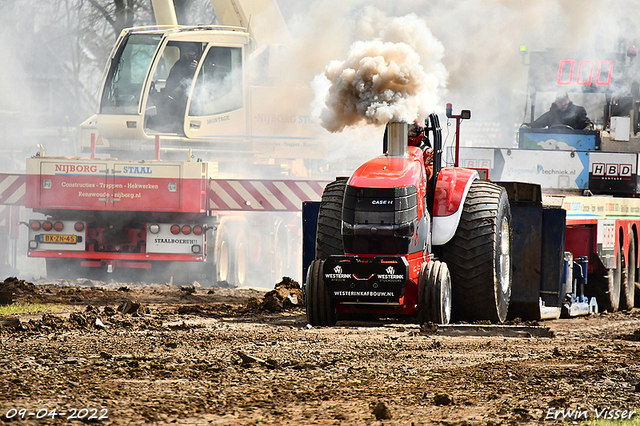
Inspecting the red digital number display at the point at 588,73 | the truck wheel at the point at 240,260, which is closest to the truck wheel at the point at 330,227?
the truck wheel at the point at 240,260

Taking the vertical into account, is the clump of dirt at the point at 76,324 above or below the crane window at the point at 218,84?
below

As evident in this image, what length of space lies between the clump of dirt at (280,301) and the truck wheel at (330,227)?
175 cm

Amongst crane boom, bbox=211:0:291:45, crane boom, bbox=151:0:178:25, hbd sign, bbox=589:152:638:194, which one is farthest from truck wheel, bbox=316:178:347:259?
crane boom, bbox=151:0:178:25

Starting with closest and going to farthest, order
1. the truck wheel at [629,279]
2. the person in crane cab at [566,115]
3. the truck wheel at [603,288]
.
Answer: the truck wheel at [603,288] → the truck wheel at [629,279] → the person in crane cab at [566,115]

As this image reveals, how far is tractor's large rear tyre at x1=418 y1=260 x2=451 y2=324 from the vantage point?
7.56 metres

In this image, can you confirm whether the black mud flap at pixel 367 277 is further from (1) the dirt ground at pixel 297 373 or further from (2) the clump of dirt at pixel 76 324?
(2) the clump of dirt at pixel 76 324

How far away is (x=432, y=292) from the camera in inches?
298

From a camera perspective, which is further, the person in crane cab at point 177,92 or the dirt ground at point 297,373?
the person in crane cab at point 177,92

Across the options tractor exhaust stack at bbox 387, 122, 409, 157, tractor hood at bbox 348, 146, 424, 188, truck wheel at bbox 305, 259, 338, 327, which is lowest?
truck wheel at bbox 305, 259, 338, 327

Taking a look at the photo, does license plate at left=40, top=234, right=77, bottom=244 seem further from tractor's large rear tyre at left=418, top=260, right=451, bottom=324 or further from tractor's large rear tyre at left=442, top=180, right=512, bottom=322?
tractor's large rear tyre at left=418, top=260, right=451, bottom=324

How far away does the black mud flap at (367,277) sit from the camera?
736 cm

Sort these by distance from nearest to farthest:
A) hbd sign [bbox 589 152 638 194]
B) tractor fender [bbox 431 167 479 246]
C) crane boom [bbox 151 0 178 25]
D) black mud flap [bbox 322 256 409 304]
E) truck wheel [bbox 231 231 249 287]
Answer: black mud flap [bbox 322 256 409 304] → tractor fender [bbox 431 167 479 246] → hbd sign [bbox 589 152 638 194] → truck wheel [bbox 231 231 249 287] → crane boom [bbox 151 0 178 25]

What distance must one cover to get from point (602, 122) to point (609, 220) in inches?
152

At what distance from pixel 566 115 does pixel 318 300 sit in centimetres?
829
